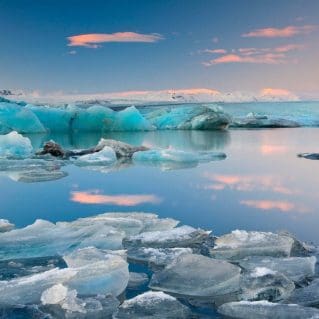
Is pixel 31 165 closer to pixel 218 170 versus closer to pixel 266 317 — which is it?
pixel 218 170

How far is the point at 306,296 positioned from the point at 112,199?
301 cm

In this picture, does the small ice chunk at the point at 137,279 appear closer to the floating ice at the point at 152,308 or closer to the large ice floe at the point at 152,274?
the large ice floe at the point at 152,274

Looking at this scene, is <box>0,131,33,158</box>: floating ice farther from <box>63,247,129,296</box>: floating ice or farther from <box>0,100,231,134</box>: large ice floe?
<box>63,247,129,296</box>: floating ice

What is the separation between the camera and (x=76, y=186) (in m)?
5.84

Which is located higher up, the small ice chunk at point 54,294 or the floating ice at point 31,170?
the floating ice at point 31,170

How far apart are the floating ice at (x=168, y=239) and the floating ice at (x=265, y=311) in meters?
1.02

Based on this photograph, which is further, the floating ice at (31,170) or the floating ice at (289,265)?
the floating ice at (31,170)

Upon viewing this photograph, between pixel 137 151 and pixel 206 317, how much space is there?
703cm

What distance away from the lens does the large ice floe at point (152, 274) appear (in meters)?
2.12

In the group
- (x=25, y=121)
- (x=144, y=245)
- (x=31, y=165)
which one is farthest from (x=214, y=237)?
(x=25, y=121)

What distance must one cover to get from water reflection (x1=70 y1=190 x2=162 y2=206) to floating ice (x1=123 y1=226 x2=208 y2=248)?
1.55 metres

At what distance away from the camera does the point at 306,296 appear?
2250 mm

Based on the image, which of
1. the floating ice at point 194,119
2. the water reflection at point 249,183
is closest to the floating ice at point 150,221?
the water reflection at point 249,183

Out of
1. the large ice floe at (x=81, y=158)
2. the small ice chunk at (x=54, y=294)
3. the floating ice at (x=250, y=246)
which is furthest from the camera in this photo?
the large ice floe at (x=81, y=158)
